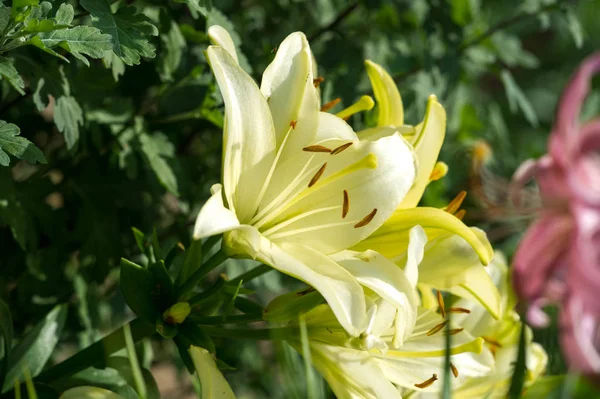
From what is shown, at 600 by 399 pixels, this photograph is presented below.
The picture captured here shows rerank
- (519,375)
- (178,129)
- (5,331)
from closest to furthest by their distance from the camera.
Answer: (519,375) < (5,331) < (178,129)

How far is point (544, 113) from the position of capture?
3043mm

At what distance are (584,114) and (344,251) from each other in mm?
1485

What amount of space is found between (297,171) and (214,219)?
0.14m

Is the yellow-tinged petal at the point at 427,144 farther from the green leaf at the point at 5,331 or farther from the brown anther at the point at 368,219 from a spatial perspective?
the green leaf at the point at 5,331

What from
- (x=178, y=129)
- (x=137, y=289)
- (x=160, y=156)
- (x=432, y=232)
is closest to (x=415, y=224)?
(x=432, y=232)

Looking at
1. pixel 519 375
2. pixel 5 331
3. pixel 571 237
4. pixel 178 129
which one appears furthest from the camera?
pixel 178 129

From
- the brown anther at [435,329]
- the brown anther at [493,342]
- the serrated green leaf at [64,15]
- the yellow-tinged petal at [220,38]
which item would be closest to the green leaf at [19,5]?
the serrated green leaf at [64,15]

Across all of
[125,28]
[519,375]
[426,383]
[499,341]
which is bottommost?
[499,341]

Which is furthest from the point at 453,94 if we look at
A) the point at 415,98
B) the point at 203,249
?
the point at 203,249

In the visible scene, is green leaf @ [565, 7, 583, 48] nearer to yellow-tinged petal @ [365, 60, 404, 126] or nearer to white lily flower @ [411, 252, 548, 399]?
white lily flower @ [411, 252, 548, 399]

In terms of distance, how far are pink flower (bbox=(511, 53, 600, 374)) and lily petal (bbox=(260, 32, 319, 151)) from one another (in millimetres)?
271

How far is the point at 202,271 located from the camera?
816 mm

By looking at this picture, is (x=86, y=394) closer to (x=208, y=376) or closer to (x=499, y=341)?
(x=208, y=376)

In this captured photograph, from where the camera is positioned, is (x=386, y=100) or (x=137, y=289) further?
(x=386, y=100)
